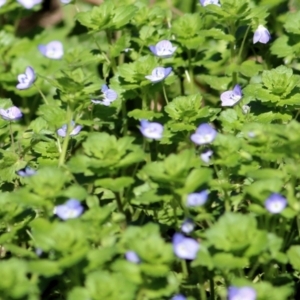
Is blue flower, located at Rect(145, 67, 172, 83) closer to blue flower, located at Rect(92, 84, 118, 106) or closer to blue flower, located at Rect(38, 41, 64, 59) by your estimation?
blue flower, located at Rect(92, 84, 118, 106)

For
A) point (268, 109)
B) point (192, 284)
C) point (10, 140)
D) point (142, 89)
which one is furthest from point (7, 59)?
point (192, 284)

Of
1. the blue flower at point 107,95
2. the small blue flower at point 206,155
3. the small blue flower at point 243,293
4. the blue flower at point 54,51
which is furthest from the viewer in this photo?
the blue flower at point 54,51

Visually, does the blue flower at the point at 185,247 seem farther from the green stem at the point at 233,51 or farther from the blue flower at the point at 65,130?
the green stem at the point at 233,51

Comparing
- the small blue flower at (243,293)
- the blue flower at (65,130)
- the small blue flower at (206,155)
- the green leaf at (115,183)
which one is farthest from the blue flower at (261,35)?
the small blue flower at (243,293)

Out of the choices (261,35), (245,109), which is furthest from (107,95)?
(261,35)

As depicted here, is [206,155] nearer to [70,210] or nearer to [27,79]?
[70,210]

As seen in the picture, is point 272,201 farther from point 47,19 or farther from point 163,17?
point 47,19
